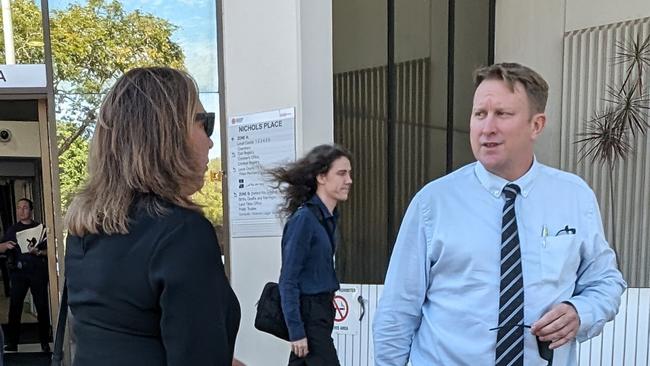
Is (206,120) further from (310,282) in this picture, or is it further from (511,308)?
(310,282)

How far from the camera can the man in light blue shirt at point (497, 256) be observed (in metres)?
1.67

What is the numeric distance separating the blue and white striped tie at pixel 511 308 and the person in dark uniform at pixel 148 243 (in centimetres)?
80

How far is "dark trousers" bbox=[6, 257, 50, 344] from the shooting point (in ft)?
20.2

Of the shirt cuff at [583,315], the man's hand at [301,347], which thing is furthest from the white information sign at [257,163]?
the shirt cuff at [583,315]

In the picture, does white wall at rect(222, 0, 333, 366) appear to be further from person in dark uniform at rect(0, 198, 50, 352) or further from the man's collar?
person in dark uniform at rect(0, 198, 50, 352)

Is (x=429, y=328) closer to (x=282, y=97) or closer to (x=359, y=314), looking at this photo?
(x=359, y=314)

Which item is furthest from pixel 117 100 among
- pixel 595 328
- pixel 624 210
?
pixel 624 210

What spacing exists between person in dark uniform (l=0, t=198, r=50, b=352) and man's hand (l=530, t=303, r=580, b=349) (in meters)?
5.92

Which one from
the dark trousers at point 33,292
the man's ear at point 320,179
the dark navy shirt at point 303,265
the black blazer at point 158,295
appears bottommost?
the dark trousers at point 33,292

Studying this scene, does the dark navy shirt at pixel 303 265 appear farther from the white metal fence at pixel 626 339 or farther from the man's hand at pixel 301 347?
the white metal fence at pixel 626 339

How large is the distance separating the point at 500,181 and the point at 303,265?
1495 mm

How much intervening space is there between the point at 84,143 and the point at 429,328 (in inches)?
161

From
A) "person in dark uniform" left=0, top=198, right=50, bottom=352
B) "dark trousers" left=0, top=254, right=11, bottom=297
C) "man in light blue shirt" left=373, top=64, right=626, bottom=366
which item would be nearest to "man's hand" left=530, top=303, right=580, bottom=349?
"man in light blue shirt" left=373, top=64, right=626, bottom=366

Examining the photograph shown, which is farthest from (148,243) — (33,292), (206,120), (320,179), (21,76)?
(33,292)
